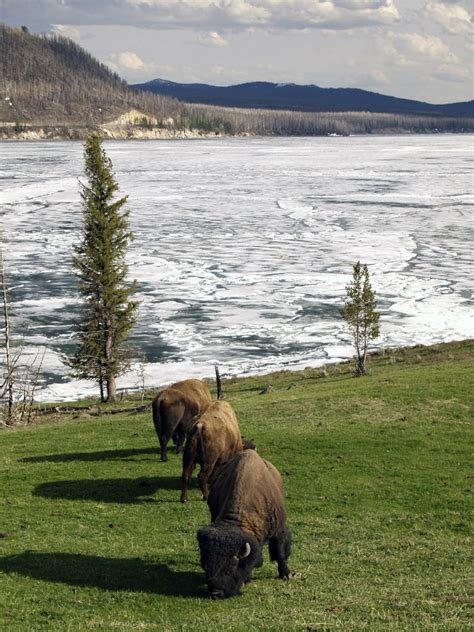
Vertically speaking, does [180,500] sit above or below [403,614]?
below

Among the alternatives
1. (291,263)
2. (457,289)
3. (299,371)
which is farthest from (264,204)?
(299,371)

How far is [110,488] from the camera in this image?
58.8 ft

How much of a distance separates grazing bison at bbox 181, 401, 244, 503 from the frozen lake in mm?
25013

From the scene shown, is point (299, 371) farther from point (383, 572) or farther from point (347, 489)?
point (383, 572)

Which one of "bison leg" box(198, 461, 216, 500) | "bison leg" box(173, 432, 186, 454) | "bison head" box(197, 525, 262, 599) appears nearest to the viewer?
"bison head" box(197, 525, 262, 599)

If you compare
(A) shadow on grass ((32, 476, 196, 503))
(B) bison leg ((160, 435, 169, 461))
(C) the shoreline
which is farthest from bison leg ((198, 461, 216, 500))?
(C) the shoreline

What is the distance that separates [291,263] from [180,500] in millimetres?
55896

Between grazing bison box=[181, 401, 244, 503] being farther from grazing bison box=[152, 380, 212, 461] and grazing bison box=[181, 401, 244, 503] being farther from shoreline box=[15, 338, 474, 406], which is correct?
shoreline box=[15, 338, 474, 406]

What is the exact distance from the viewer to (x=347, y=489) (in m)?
17.8

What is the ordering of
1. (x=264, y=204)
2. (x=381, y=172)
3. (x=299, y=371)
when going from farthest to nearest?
(x=381, y=172)
(x=264, y=204)
(x=299, y=371)

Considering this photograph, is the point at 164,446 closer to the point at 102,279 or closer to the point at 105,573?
the point at 105,573

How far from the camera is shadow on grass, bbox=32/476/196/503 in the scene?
17.2 meters

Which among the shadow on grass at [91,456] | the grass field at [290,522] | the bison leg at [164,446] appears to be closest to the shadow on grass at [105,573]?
the grass field at [290,522]

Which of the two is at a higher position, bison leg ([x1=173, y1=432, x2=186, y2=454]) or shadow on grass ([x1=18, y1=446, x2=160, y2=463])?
bison leg ([x1=173, y1=432, x2=186, y2=454])
